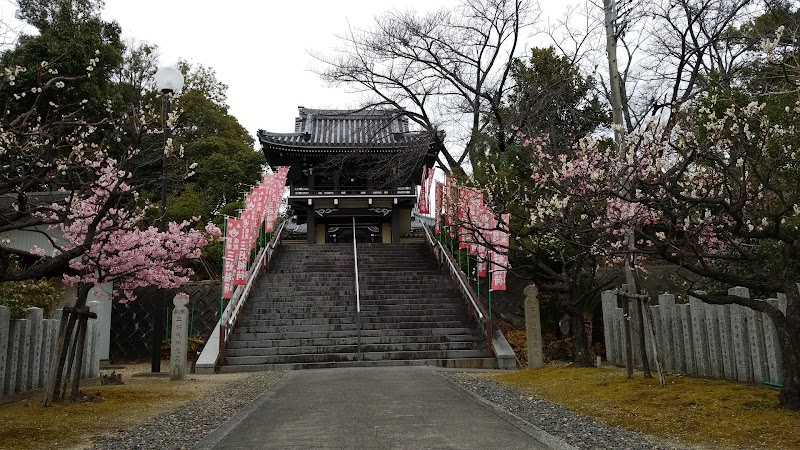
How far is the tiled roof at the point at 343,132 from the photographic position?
25.4 meters

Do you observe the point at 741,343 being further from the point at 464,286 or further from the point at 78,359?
the point at 78,359

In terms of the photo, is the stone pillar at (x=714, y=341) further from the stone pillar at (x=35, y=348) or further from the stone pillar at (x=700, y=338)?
the stone pillar at (x=35, y=348)

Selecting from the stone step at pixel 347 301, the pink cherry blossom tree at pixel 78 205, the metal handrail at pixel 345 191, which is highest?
the metal handrail at pixel 345 191

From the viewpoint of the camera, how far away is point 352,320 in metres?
15.6

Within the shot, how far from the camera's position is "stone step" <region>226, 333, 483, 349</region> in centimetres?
1420

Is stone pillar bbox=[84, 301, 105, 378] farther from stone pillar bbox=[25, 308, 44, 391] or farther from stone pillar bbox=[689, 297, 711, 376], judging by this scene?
stone pillar bbox=[689, 297, 711, 376]

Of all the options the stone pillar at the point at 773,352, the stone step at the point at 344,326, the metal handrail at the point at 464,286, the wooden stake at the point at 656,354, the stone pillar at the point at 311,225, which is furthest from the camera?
the stone pillar at the point at 311,225

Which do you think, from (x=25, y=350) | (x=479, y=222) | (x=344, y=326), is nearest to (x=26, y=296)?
(x=25, y=350)

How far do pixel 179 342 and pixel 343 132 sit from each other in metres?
19.6

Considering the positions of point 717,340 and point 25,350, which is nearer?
point 717,340

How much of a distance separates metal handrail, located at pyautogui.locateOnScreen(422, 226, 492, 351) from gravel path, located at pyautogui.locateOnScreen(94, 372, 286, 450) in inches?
239

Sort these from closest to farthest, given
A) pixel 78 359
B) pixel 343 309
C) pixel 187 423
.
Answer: pixel 187 423
pixel 78 359
pixel 343 309

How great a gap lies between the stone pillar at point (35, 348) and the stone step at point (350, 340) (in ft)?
16.8

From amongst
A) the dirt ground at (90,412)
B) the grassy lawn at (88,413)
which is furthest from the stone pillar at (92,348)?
the grassy lawn at (88,413)
